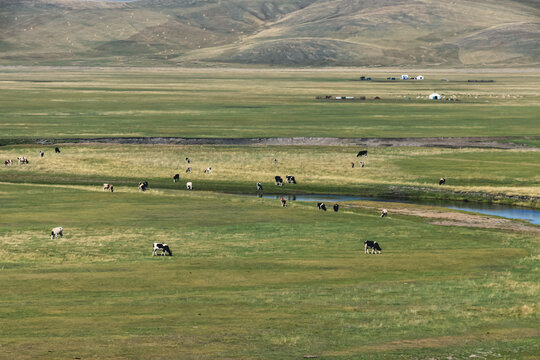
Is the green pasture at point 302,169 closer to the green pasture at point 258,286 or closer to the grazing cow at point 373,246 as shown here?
the green pasture at point 258,286

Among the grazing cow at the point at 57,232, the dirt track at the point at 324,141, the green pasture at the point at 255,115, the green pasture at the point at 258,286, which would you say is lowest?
the green pasture at the point at 258,286

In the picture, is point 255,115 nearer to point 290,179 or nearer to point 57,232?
point 290,179

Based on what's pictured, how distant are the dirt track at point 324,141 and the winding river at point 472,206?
3148 cm

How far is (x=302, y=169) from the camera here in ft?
277

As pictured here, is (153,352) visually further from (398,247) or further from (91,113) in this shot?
(91,113)

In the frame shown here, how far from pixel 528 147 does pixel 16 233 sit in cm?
6616

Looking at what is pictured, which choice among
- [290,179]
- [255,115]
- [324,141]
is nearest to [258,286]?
[290,179]

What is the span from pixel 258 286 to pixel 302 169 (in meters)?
45.2

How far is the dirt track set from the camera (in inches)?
4053

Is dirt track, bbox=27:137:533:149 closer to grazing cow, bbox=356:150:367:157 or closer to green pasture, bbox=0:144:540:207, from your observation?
green pasture, bbox=0:144:540:207

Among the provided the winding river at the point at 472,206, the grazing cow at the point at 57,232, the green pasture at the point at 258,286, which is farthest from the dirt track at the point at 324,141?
the grazing cow at the point at 57,232

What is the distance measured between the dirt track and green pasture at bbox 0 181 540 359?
40.9m

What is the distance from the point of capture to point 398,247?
165ft

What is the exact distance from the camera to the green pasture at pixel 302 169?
74750mm
